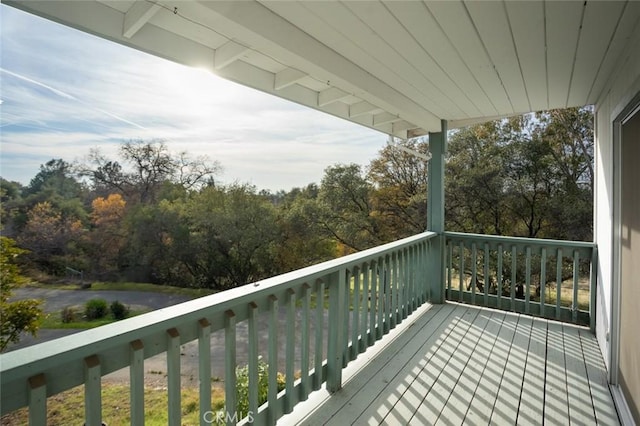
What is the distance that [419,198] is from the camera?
10.3 metres

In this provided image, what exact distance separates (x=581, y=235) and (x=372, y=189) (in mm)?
6237

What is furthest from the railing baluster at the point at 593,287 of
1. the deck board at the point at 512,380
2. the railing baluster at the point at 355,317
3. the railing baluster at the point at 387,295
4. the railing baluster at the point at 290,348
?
the railing baluster at the point at 290,348

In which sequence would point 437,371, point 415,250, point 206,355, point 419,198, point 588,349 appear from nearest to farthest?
point 206,355 → point 437,371 → point 588,349 → point 415,250 → point 419,198

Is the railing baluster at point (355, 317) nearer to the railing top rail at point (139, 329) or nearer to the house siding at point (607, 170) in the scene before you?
the railing top rail at point (139, 329)

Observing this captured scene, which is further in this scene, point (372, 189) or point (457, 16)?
point (372, 189)

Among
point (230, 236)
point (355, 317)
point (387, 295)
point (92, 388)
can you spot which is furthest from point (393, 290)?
point (230, 236)

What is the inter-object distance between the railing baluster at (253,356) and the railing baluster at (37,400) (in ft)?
2.66

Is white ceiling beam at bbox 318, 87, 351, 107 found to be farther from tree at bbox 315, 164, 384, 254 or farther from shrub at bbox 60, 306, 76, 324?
tree at bbox 315, 164, 384, 254

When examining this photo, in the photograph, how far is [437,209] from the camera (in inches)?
163

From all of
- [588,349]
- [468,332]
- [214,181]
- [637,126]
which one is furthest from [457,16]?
[214,181]

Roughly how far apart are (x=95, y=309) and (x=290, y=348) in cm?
187

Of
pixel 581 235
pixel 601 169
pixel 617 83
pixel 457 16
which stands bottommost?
pixel 581 235

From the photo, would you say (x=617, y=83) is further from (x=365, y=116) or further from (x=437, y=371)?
(x=437, y=371)

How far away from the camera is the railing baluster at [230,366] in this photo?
4.86 feet
